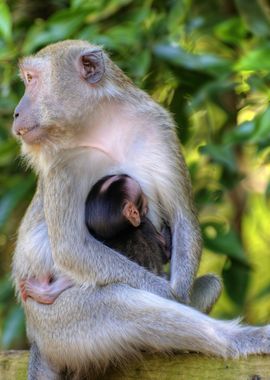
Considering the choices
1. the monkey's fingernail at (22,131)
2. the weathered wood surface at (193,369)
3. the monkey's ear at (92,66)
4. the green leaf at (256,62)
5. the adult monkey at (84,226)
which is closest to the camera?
the weathered wood surface at (193,369)

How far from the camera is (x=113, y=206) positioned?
16.1 feet

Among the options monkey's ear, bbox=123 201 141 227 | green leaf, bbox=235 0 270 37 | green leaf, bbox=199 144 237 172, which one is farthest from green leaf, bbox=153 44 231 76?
monkey's ear, bbox=123 201 141 227

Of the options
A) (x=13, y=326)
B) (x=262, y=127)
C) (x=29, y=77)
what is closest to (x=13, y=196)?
(x=13, y=326)

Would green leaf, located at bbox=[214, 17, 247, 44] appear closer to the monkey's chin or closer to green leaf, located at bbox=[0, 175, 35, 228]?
green leaf, located at bbox=[0, 175, 35, 228]

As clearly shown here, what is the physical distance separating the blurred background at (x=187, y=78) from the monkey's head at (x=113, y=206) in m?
1.10

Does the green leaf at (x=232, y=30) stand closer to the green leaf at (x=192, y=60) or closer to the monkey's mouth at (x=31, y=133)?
the green leaf at (x=192, y=60)

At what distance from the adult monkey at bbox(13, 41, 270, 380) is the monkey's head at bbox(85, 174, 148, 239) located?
0.22 ft

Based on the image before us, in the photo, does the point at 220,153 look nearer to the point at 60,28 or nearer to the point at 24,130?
the point at 60,28

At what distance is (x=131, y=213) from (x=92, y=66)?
925 millimetres

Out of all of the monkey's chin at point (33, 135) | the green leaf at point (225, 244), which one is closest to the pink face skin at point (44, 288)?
the monkey's chin at point (33, 135)

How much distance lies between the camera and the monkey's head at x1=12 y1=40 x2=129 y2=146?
523 centimetres

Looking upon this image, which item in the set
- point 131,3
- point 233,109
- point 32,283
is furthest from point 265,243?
point 32,283

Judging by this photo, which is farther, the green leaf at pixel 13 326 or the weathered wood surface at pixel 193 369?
the green leaf at pixel 13 326

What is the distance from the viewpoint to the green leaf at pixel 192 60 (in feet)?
21.7
